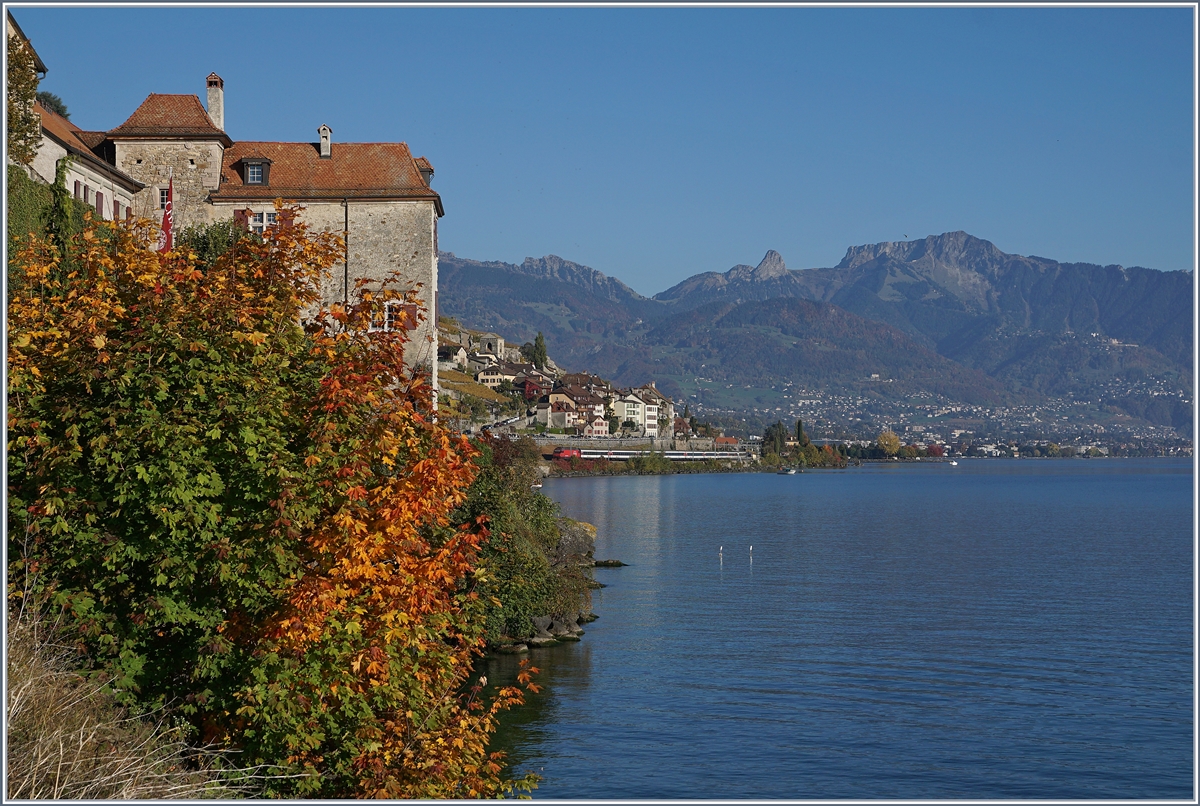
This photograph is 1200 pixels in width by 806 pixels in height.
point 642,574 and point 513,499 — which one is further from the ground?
point 513,499

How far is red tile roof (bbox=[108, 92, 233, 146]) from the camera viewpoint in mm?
48094

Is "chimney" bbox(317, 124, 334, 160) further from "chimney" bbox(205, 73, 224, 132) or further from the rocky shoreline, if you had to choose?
the rocky shoreline

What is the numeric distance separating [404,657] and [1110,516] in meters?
123

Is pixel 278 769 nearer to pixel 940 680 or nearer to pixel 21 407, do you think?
pixel 21 407

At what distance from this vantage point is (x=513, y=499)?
46500mm

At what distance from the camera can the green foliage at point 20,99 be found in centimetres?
2952

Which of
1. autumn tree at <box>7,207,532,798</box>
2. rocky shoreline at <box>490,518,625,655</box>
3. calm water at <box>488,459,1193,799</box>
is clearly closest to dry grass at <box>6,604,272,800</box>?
autumn tree at <box>7,207,532,798</box>

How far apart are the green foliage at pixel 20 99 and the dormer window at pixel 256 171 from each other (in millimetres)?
17822

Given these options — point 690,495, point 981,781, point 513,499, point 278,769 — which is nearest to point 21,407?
point 278,769

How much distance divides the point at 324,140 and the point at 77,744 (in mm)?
44083

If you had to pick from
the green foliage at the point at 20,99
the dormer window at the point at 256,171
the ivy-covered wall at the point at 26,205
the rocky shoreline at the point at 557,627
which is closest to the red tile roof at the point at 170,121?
the dormer window at the point at 256,171

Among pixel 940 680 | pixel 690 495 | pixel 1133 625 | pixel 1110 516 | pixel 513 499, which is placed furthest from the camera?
pixel 690 495

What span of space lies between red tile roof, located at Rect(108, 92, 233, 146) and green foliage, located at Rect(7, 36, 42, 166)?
15996mm

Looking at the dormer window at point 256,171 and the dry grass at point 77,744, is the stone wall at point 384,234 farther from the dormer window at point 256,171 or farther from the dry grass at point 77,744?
the dry grass at point 77,744
